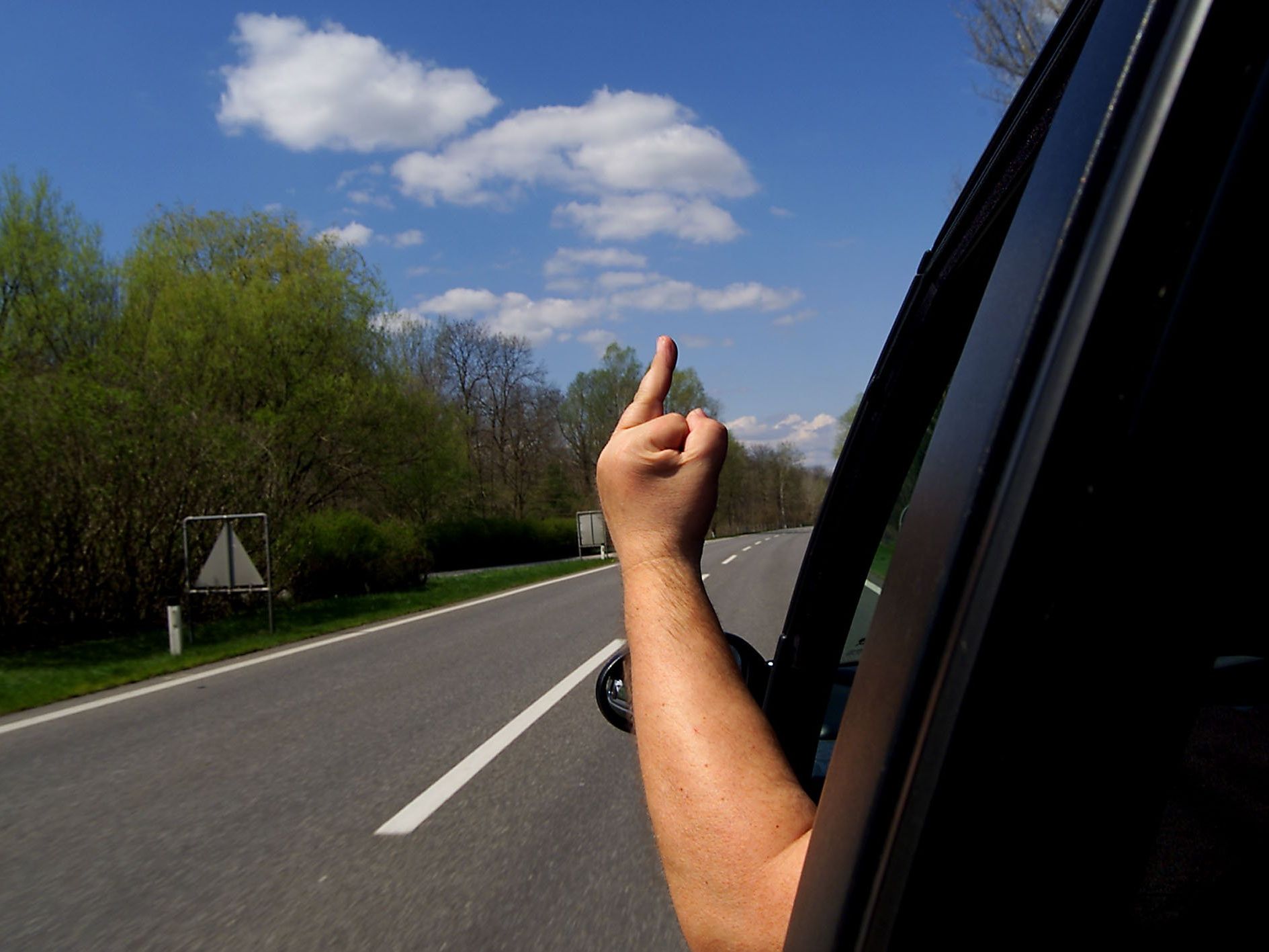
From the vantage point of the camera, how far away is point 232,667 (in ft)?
35.8

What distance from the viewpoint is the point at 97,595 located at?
1548cm

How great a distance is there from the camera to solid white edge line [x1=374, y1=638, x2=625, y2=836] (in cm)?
473

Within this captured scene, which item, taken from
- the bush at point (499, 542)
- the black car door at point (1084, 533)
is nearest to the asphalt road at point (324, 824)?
the black car door at point (1084, 533)

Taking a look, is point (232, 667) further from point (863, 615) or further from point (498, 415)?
point (498, 415)

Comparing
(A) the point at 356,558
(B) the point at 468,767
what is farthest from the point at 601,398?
(B) the point at 468,767

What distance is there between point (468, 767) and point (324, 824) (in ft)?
3.79

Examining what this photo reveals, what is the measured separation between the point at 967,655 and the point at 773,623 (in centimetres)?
1199

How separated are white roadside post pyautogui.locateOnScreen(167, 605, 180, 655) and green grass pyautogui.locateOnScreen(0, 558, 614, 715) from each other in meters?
0.14

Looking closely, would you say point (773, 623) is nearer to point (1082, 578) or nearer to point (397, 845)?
point (397, 845)

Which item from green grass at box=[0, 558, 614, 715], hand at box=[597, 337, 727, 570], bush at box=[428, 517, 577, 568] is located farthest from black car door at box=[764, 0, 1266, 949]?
bush at box=[428, 517, 577, 568]

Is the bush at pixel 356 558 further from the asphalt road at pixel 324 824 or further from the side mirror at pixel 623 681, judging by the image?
the side mirror at pixel 623 681

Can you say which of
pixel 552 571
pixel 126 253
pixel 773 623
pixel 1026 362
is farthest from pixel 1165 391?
pixel 126 253

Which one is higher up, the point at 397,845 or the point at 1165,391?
the point at 1165,391

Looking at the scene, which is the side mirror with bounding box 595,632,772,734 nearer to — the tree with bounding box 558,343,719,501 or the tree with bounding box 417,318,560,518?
the tree with bounding box 558,343,719,501
